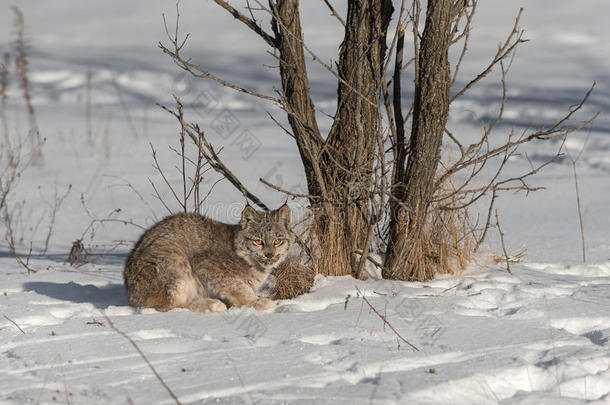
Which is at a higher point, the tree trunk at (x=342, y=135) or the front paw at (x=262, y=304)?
the tree trunk at (x=342, y=135)

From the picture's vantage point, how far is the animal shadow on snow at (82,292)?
5.29 meters

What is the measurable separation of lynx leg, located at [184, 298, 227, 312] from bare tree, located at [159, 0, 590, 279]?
1007mm

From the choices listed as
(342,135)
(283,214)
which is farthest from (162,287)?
(342,135)

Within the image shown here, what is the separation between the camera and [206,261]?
5.25 meters

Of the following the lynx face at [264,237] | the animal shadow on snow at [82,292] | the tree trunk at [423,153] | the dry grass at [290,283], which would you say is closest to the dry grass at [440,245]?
the tree trunk at [423,153]

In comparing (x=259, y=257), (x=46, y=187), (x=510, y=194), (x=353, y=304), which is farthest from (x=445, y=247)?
(x=46, y=187)

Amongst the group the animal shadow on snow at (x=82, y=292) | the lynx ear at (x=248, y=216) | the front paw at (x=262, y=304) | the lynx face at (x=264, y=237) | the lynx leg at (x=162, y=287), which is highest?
the lynx ear at (x=248, y=216)

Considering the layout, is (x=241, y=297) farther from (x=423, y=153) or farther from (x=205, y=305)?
(x=423, y=153)

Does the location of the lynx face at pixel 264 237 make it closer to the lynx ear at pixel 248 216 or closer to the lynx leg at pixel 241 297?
the lynx ear at pixel 248 216

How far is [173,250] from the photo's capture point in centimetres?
513

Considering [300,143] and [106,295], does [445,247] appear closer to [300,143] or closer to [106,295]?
[300,143]

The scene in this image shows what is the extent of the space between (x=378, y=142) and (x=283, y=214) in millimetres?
992

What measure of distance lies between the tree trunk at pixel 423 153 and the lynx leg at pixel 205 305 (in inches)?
61.3

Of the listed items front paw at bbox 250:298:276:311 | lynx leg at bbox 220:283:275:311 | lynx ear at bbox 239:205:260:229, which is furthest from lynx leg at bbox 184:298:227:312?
lynx ear at bbox 239:205:260:229
